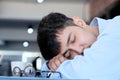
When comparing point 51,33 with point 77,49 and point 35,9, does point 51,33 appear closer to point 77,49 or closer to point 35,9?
point 77,49

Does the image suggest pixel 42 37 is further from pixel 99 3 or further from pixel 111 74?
pixel 99 3

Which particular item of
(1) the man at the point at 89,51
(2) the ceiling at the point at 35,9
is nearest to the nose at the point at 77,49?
(1) the man at the point at 89,51

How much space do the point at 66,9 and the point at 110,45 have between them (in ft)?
18.5

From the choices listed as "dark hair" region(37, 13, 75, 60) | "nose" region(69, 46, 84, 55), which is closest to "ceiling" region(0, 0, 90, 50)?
"dark hair" region(37, 13, 75, 60)

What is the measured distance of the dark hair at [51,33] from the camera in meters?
0.91

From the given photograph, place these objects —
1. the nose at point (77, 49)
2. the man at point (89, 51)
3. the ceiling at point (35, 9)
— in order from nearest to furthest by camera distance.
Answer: the man at point (89, 51) → the nose at point (77, 49) → the ceiling at point (35, 9)

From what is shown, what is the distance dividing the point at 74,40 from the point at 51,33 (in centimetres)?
8

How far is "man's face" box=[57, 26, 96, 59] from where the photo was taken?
2.88ft

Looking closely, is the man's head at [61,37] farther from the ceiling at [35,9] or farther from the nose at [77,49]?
the ceiling at [35,9]

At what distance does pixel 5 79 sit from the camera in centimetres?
55

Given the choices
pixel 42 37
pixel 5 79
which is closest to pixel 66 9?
pixel 42 37

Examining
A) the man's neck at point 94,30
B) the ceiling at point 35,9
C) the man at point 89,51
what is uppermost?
the ceiling at point 35,9

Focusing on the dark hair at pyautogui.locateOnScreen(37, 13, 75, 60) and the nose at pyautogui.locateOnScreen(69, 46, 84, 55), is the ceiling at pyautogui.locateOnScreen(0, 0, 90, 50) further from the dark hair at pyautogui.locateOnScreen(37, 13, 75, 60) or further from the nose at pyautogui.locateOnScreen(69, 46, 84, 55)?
the nose at pyautogui.locateOnScreen(69, 46, 84, 55)

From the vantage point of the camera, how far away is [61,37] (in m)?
0.89
